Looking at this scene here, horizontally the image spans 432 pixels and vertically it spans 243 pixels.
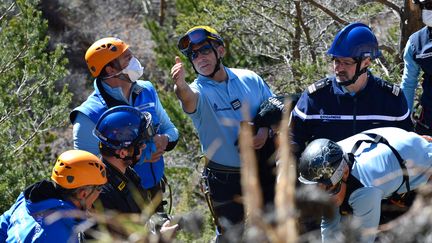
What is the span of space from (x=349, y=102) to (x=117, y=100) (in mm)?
1485

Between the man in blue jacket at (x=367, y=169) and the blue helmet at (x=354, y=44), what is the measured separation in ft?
2.58

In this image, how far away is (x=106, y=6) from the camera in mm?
26016

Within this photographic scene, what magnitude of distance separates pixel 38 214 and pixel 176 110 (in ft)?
23.8

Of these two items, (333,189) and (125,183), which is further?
(125,183)

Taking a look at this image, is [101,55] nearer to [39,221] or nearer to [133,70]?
[133,70]

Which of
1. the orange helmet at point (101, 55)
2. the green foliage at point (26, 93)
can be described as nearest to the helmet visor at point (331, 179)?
the orange helmet at point (101, 55)

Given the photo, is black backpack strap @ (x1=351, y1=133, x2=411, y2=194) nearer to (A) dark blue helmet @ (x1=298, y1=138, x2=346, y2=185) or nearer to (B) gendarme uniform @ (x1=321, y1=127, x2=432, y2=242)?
(B) gendarme uniform @ (x1=321, y1=127, x2=432, y2=242)

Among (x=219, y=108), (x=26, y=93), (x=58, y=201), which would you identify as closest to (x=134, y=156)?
(x=58, y=201)

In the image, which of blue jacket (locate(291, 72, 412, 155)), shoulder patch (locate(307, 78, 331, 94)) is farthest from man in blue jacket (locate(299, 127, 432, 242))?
shoulder patch (locate(307, 78, 331, 94))

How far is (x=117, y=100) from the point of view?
5301 mm

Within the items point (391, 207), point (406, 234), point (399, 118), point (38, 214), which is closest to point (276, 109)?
point (399, 118)

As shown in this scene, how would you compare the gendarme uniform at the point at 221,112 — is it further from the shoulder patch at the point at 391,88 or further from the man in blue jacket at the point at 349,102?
the shoulder patch at the point at 391,88

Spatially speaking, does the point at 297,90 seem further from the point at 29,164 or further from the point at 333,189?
the point at 333,189

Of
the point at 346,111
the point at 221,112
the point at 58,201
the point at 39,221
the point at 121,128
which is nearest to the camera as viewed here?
the point at 39,221
